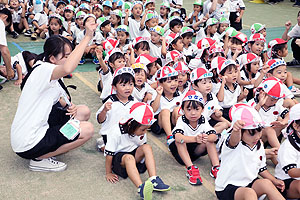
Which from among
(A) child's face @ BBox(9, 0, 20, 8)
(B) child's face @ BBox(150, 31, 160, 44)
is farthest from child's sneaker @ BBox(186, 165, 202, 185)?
(A) child's face @ BBox(9, 0, 20, 8)

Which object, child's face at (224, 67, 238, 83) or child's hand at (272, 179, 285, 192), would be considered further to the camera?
child's face at (224, 67, 238, 83)

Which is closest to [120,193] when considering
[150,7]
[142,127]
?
[142,127]

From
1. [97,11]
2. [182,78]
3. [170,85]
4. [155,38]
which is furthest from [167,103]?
[97,11]

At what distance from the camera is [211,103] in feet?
15.0

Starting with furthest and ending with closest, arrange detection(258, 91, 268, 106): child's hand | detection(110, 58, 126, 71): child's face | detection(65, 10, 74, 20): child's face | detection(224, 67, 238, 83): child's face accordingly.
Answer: detection(65, 10, 74, 20): child's face → detection(110, 58, 126, 71): child's face → detection(224, 67, 238, 83): child's face → detection(258, 91, 268, 106): child's hand

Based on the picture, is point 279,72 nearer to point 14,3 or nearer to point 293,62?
point 293,62

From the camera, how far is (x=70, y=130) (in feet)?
11.9

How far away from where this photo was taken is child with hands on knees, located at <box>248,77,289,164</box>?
4.14 m

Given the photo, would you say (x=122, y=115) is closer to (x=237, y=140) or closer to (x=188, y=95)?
(x=188, y=95)

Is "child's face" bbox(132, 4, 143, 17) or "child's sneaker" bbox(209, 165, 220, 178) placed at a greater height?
"child's face" bbox(132, 4, 143, 17)

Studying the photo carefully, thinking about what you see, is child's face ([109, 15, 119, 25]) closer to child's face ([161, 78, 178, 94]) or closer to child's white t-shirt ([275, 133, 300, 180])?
child's face ([161, 78, 178, 94])

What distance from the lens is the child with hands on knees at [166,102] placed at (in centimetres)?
462

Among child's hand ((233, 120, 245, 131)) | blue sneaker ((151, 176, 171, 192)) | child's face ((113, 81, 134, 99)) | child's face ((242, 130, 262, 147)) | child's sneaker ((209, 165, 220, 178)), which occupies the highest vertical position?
child's hand ((233, 120, 245, 131))

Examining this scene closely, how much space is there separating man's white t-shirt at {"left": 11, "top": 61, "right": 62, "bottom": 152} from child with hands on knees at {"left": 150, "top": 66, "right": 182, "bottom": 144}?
154 cm
